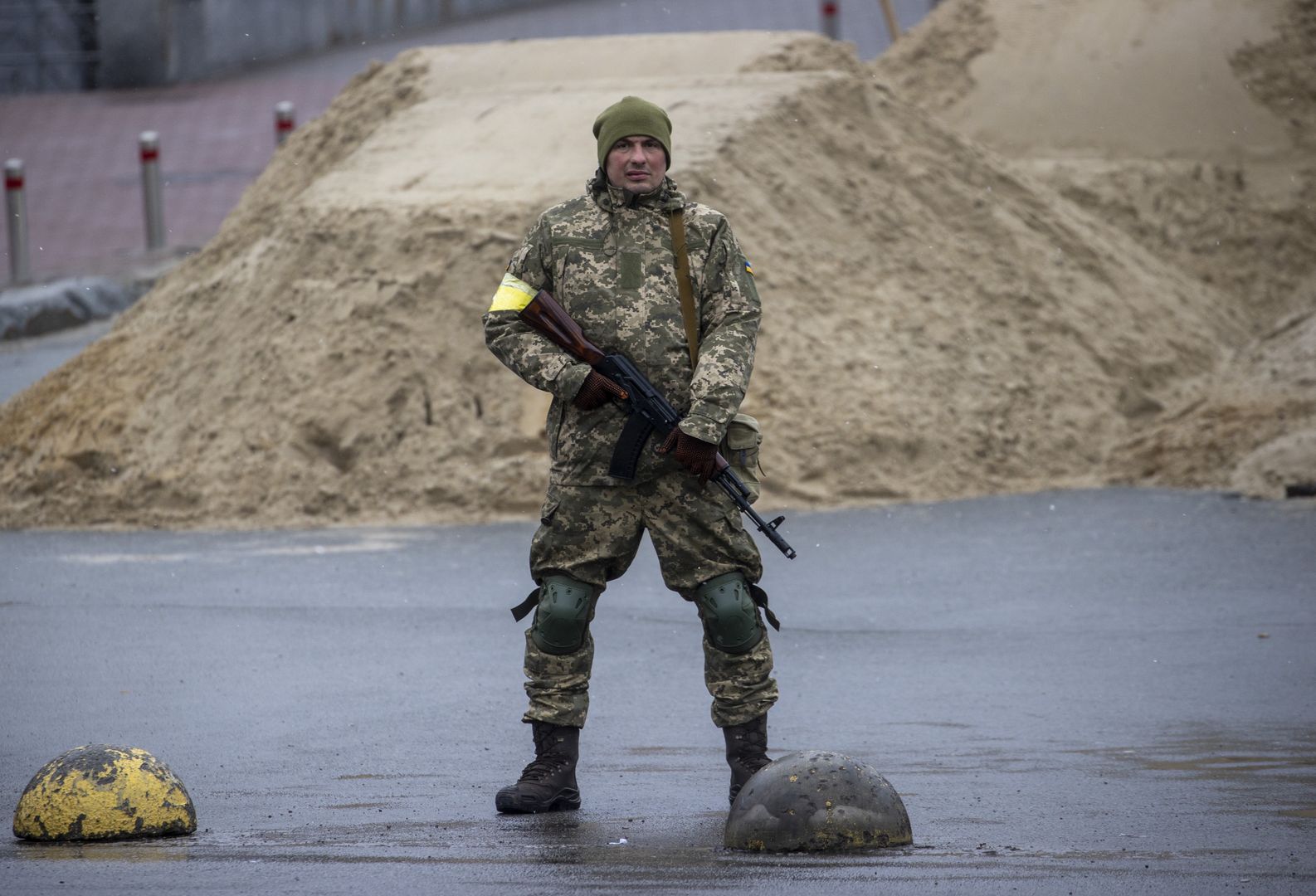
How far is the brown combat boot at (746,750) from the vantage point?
5258 millimetres

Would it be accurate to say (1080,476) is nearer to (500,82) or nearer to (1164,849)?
(500,82)

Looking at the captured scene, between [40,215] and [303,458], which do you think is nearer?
[303,458]

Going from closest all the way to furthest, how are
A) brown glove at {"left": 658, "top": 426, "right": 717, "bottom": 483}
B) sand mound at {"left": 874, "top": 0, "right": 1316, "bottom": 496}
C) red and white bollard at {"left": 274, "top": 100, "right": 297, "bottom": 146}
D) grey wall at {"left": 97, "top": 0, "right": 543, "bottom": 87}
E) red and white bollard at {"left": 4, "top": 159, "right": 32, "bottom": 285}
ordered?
brown glove at {"left": 658, "top": 426, "right": 717, "bottom": 483} < sand mound at {"left": 874, "top": 0, "right": 1316, "bottom": 496} < red and white bollard at {"left": 4, "top": 159, "right": 32, "bottom": 285} < red and white bollard at {"left": 274, "top": 100, "right": 297, "bottom": 146} < grey wall at {"left": 97, "top": 0, "right": 543, "bottom": 87}

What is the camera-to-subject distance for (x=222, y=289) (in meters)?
13.1

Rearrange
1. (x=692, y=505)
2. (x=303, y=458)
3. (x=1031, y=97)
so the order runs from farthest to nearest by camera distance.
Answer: (x=1031, y=97), (x=303, y=458), (x=692, y=505)

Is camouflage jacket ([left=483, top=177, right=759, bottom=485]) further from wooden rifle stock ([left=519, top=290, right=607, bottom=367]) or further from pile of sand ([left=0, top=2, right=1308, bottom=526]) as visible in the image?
pile of sand ([left=0, top=2, right=1308, bottom=526])

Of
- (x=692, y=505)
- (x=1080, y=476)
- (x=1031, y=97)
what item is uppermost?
(x=1031, y=97)

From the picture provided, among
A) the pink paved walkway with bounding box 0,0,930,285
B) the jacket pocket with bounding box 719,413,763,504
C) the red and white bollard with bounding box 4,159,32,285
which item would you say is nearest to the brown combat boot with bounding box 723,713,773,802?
the jacket pocket with bounding box 719,413,763,504

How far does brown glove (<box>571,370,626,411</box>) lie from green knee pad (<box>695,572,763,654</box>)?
560 mm

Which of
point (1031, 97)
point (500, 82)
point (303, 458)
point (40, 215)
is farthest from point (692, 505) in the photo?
point (40, 215)

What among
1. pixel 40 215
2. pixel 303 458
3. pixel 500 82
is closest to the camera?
pixel 303 458

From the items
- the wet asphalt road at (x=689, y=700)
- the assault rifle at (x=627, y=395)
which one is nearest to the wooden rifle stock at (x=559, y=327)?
the assault rifle at (x=627, y=395)

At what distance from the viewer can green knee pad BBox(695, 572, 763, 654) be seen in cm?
519

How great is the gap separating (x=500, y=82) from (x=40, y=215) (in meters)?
7.69
